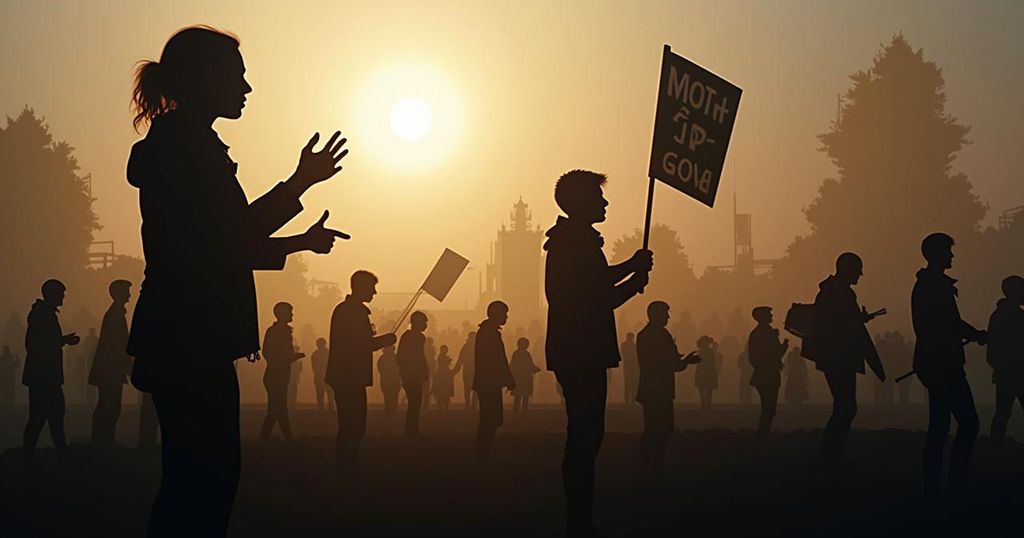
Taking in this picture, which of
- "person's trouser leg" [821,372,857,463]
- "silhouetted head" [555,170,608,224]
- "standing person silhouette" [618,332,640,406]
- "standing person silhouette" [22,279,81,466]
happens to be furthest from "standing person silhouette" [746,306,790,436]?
"standing person silhouette" [618,332,640,406]

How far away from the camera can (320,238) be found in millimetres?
5082

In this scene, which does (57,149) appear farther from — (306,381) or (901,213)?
(901,213)

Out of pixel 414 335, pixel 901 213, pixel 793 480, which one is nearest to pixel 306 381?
pixel 901 213

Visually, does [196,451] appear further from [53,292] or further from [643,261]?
[53,292]

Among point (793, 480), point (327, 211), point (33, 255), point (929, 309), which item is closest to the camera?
point (327, 211)

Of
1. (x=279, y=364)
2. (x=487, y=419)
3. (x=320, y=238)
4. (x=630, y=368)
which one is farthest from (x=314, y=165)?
(x=630, y=368)

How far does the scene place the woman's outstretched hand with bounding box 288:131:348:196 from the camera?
5.08 meters

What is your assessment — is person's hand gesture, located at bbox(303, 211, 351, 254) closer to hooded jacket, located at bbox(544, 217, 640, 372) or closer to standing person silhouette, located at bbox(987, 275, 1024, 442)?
hooded jacket, located at bbox(544, 217, 640, 372)

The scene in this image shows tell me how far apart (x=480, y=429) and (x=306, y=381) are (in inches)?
3862

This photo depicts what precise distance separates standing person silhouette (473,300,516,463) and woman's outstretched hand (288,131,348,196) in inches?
354

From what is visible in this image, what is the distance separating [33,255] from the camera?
71.2 metres

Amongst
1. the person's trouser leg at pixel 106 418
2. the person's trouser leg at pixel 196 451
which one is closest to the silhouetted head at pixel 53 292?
the person's trouser leg at pixel 106 418

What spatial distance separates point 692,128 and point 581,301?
1.95 meters

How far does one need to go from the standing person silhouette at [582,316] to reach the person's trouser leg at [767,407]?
8740 mm
